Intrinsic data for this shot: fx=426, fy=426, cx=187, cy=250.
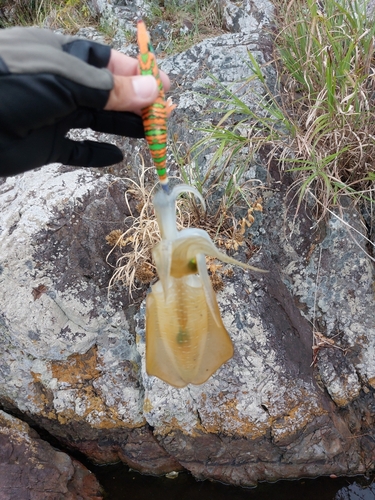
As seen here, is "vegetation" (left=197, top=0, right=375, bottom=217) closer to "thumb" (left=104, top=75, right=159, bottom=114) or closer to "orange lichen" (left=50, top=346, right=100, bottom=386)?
"thumb" (left=104, top=75, right=159, bottom=114)

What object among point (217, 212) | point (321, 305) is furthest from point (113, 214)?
point (321, 305)

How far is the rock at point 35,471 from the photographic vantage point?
7.86 ft

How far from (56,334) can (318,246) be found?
1.66 metres

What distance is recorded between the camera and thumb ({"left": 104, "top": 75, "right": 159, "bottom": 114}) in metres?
1.49

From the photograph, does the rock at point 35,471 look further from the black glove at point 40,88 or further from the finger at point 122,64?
the finger at point 122,64

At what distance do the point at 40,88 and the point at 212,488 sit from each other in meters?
2.44

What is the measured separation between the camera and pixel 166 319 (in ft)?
6.20

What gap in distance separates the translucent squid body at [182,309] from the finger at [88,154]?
1.35ft

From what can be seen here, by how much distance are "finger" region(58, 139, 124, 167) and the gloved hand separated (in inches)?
2.6

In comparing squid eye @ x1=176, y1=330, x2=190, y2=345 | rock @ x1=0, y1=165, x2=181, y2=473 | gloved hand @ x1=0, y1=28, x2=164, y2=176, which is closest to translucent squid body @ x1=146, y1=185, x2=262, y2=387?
squid eye @ x1=176, y1=330, x2=190, y2=345

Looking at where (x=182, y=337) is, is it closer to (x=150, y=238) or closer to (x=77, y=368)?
(x=150, y=238)

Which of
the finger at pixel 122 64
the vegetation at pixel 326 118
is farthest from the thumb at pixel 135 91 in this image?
the vegetation at pixel 326 118

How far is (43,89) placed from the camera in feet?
4.56

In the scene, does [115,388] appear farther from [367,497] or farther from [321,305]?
[367,497]
